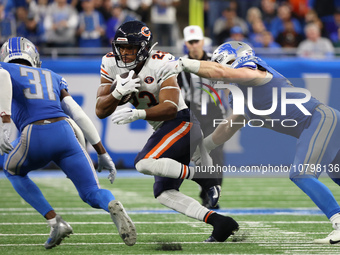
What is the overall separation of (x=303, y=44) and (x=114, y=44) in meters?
7.73

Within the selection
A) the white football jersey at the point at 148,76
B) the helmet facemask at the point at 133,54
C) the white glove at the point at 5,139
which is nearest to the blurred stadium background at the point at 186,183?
the white glove at the point at 5,139

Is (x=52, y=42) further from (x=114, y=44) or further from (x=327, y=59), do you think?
Result: (x=114, y=44)

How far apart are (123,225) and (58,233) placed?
1.84ft

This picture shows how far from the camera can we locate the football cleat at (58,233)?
4.61 metres

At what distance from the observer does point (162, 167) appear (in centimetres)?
459

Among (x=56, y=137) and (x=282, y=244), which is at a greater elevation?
(x=56, y=137)

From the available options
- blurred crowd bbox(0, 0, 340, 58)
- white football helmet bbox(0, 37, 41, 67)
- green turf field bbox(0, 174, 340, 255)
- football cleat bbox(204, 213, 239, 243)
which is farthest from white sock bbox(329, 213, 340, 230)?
blurred crowd bbox(0, 0, 340, 58)

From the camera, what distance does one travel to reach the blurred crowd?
11570 millimetres

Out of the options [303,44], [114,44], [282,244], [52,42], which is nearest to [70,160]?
[114,44]

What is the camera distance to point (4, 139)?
177 inches

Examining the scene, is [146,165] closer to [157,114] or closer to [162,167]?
[162,167]

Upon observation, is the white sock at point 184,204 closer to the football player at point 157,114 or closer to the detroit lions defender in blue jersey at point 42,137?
the football player at point 157,114

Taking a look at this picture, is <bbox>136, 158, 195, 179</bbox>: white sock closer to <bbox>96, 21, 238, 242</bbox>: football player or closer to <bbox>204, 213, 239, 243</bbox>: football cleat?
<bbox>96, 21, 238, 242</bbox>: football player

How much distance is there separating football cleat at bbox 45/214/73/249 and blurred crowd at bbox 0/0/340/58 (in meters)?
7.06
